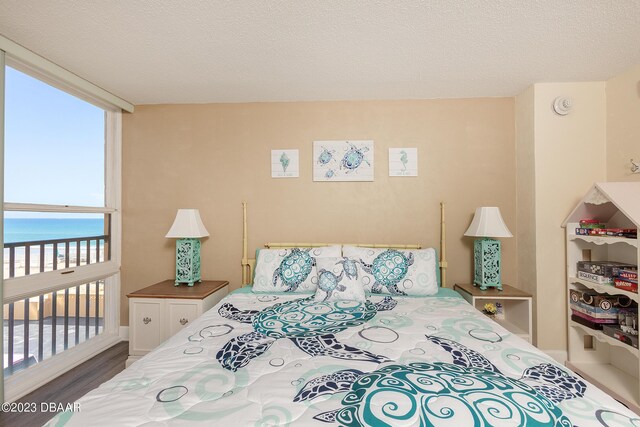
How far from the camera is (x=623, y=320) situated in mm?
2111

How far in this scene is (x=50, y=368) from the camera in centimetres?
229

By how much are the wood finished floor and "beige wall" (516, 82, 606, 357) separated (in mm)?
3738

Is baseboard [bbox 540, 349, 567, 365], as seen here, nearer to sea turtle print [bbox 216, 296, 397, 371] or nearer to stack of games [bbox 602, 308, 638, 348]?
stack of games [bbox 602, 308, 638, 348]

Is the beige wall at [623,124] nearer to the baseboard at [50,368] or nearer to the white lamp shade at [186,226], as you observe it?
the white lamp shade at [186,226]

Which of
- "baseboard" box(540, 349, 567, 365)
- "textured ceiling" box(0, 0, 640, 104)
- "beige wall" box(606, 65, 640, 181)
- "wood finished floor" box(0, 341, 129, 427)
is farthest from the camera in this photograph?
"baseboard" box(540, 349, 567, 365)

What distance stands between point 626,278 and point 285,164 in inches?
112

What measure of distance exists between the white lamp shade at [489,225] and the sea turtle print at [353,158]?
3.69ft

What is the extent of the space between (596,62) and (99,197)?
4535 mm

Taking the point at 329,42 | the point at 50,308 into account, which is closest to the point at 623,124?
the point at 329,42

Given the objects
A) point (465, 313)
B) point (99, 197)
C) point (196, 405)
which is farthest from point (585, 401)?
point (99, 197)

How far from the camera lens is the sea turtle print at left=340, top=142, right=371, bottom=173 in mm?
2883

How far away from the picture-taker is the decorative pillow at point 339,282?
2.15 metres

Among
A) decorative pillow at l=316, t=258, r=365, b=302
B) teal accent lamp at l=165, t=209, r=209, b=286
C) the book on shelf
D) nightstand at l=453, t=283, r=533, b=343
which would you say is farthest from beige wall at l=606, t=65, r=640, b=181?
teal accent lamp at l=165, t=209, r=209, b=286

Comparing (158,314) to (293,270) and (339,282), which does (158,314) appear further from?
(339,282)
